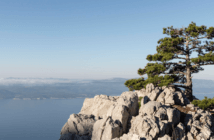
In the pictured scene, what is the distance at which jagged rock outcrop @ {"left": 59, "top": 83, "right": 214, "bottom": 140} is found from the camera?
38.6 ft

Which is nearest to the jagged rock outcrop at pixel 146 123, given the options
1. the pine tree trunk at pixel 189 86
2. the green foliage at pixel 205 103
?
the green foliage at pixel 205 103

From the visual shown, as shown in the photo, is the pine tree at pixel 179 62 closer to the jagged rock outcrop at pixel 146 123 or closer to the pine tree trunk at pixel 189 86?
the pine tree trunk at pixel 189 86

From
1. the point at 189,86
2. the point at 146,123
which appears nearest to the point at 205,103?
the point at 189,86

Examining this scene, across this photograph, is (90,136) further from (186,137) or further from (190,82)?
(190,82)

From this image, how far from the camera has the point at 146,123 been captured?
1171cm

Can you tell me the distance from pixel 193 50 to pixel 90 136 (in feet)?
65.0

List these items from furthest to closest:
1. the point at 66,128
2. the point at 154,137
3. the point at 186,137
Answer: the point at 66,128
the point at 186,137
the point at 154,137

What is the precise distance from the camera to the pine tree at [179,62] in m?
A: 21.5

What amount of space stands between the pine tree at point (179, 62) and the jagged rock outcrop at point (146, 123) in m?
4.97

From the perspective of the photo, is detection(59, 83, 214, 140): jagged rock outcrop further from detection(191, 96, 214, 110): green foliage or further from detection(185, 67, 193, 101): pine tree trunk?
detection(185, 67, 193, 101): pine tree trunk

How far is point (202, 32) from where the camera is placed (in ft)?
72.1

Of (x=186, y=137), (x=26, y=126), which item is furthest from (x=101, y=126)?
(x=26, y=126)

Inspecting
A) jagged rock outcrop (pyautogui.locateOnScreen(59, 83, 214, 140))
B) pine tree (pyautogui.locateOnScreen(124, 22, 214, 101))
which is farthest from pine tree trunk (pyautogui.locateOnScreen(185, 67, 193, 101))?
jagged rock outcrop (pyautogui.locateOnScreen(59, 83, 214, 140))

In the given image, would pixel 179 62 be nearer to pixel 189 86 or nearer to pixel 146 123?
pixel 189 86
